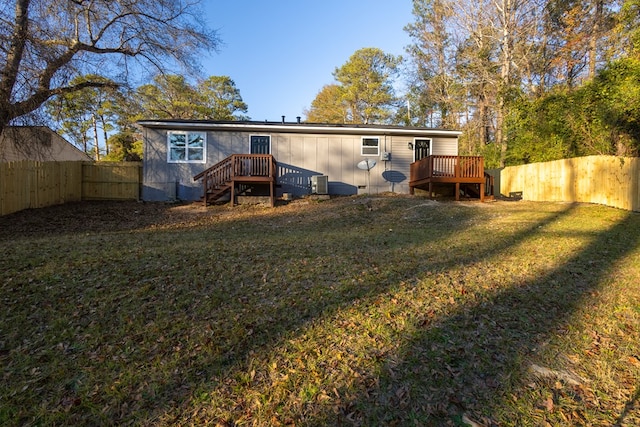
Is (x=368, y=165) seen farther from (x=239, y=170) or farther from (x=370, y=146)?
(x=239, y=170)

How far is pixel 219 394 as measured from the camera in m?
2.42

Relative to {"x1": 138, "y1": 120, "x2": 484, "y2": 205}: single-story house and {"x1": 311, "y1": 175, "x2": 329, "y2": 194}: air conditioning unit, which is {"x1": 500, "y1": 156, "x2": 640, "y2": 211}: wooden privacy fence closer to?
{"x1": 138, "y1": 120, "x2": 484, "y2": 205}: single-story house

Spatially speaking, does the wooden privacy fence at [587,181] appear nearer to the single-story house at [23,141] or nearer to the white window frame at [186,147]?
the white window frame at [186,147]

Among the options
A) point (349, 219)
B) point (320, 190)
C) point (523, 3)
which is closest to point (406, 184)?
point (320, 190)

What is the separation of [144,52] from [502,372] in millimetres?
14330

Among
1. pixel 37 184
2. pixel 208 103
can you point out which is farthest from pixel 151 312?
pixel 208 103

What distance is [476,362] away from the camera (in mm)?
2770

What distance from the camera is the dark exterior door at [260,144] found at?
14438mm

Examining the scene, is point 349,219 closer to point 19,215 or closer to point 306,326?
point 306,326

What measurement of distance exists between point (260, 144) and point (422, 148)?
7.14m

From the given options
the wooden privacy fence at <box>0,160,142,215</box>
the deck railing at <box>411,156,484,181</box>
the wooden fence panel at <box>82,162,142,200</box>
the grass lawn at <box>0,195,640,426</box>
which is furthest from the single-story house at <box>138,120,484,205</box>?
the grass lawn at <box>0,195,640,426</box>

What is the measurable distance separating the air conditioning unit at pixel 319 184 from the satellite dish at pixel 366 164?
1.84 meters

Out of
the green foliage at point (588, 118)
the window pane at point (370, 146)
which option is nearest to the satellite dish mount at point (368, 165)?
the window pane at point (370, 146)

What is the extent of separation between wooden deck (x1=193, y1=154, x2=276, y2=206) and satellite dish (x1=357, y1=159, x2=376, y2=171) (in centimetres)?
393
